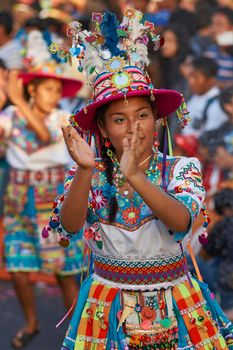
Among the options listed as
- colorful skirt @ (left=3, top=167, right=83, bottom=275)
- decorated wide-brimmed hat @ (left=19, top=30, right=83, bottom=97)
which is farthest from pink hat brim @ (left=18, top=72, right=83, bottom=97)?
colorful skirt @ (left=3, top=167, right=83, bottom=275)

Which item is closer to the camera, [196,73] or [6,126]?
[6,126]

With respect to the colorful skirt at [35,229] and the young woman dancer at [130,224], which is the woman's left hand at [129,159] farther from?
the colorful skirt at [35,229]

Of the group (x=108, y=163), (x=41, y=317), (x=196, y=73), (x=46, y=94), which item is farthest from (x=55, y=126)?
(x=108, y=163)

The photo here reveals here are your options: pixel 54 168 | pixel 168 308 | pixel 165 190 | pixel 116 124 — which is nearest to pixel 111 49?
pixel 116 124

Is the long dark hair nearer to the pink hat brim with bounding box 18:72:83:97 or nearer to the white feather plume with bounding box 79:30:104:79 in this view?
the white feather plume with bounding box 79:30:104:79

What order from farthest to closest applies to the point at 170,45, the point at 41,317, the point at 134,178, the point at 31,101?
the point at 170,45, the point at 41,317, the point at 31,101, the point at 134,178

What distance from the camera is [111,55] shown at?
4.09 metres

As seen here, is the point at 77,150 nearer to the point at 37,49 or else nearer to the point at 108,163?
the point at 108,163

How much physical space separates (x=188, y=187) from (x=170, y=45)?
6.23 meters

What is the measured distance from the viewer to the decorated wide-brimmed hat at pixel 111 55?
4016mm

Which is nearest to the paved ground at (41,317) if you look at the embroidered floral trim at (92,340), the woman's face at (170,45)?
the embroidered floral trim at (92,340)

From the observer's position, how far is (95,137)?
13.7 ft

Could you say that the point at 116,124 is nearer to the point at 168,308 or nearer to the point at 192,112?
the point at 168,308

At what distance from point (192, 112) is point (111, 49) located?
177 inches
